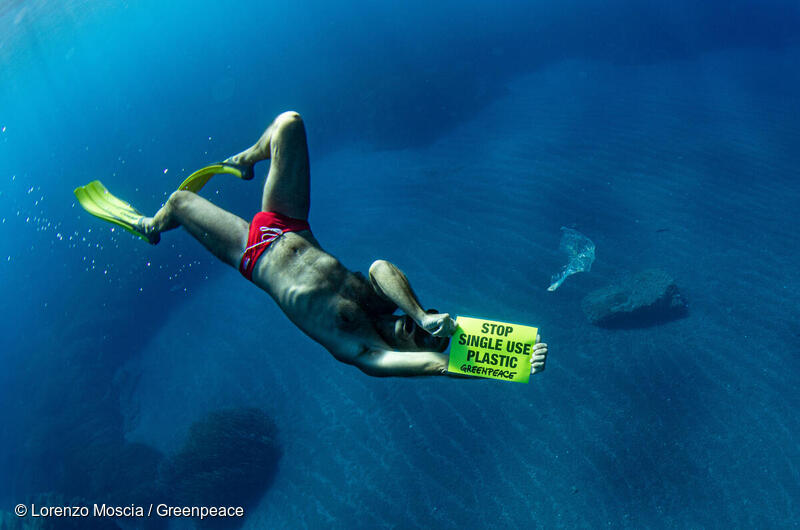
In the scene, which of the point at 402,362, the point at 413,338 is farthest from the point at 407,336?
the point at 402,362

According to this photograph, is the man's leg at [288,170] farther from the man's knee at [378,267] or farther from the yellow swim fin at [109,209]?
the yellow swim fin at [109,209]

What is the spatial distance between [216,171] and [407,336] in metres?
2.62

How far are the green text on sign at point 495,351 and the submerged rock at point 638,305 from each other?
10080 mm

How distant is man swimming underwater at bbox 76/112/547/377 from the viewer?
2.79m

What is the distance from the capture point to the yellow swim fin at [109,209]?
4.71 meters

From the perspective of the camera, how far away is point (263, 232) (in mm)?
3605

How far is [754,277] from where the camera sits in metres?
12.3

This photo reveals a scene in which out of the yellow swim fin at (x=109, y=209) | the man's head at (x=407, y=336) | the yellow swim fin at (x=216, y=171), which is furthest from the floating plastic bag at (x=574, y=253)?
the yellow swim fin at (x=109, y=209)

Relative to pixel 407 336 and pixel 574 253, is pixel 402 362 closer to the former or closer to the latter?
pixel 407 336

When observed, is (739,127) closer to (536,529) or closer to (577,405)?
(577,405)

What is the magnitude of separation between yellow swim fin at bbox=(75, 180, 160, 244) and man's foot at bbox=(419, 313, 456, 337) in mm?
3381

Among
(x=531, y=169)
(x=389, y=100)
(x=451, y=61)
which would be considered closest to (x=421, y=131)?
(x=389, y=100)

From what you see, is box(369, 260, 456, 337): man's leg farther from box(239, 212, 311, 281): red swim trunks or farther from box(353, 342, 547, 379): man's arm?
box(239, 212, 311, 281): red swim trunks

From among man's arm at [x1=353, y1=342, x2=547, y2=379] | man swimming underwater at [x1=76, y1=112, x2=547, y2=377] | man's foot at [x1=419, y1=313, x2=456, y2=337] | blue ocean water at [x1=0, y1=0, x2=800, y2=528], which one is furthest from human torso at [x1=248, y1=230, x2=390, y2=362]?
blue ocean water at [x1=0, y1=0, x2=800, y2=528]
